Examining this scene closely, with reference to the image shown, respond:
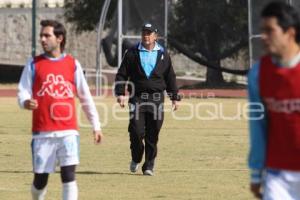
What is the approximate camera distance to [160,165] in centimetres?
1407

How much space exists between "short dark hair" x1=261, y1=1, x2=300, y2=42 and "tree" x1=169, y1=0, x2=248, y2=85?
28059 mm

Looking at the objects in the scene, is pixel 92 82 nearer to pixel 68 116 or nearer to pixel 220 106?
pixel 220 106

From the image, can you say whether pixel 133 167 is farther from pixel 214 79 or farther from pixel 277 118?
pixel 214 79

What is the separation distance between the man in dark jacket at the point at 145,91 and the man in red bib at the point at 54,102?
167 inches

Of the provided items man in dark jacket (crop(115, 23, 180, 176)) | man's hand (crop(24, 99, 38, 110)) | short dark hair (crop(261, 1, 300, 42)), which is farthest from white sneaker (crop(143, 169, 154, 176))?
short dark hair (crop(261, 1, 300, 42))

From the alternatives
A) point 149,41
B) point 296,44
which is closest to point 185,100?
point 149,41

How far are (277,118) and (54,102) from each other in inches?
132

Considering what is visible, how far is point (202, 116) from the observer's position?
83.4 feet

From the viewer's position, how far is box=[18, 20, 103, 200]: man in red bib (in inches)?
337

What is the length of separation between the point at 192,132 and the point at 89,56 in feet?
116

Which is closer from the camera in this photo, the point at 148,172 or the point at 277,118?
the point at 277,118

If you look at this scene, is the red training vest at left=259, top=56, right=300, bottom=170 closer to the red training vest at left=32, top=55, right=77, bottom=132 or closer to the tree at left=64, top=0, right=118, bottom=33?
the red training vest at left=32, top=55, right=77, bottom=132

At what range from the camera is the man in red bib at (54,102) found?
857 centimetres

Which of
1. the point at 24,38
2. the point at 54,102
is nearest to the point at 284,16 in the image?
the point at 54,102
